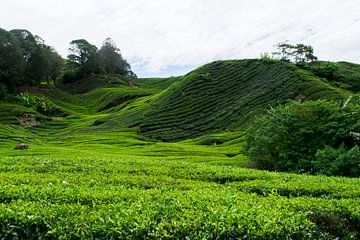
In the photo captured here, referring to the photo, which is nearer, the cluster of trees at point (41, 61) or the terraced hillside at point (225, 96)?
the terraced hillside at point (225, 96)

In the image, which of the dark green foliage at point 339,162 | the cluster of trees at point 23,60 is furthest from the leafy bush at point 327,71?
the cluster of trees at point 23,60

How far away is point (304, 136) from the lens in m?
22.8

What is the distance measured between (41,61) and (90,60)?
99.5 feet

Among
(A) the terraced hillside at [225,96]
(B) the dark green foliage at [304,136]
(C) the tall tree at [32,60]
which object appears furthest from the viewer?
(C) the tall tree at [32,60]

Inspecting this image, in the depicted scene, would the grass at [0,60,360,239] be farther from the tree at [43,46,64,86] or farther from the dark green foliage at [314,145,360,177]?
the tree at [43,46,64,86]

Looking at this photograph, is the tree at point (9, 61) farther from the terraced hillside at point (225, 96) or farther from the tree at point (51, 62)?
the terraced hillside at point (225, 96)

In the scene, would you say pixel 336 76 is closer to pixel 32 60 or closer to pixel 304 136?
pixel 304 136

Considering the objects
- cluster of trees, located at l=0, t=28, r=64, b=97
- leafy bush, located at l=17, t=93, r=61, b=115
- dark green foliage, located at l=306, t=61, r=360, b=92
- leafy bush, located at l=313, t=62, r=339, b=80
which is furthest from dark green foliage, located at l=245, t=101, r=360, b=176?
cluster of trees, located at l=0, t=28, r=64, b=97

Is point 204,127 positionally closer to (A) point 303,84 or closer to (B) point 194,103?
(B) point 194,103

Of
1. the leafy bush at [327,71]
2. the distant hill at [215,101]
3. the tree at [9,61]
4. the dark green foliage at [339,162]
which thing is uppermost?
the tree at [9,61]

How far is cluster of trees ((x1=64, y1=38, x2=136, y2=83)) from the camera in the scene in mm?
131250

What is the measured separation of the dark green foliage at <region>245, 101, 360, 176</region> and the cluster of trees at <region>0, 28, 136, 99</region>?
7543 cm

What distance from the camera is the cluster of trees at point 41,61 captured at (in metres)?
87.6

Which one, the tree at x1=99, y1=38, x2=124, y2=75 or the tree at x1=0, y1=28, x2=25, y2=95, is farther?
the tree at x1=99, y1=38, x2=124, y2=75
